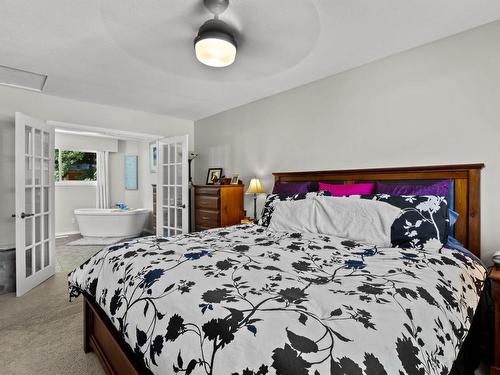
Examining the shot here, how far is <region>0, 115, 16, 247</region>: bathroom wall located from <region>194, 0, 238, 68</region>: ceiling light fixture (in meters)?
2.78

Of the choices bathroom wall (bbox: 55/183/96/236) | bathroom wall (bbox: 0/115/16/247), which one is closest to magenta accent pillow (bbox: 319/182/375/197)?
bathroom wall (bbox: 0/115/16/247)

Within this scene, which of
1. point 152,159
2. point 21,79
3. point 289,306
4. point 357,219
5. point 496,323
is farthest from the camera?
point 152,159

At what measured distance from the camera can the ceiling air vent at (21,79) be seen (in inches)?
109

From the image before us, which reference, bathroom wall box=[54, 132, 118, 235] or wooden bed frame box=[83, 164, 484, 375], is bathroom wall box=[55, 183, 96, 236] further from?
wooden bed frame box=[83, 164, 484, 375]

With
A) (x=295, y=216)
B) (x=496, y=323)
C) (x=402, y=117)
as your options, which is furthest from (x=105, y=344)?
(x=402, y=117)

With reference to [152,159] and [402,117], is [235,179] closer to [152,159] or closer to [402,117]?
[402,117]

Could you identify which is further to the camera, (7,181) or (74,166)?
(74,166)

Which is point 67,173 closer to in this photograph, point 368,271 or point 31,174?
point 31,174

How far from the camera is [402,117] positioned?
7.98 feet

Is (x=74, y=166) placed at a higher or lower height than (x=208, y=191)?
higher

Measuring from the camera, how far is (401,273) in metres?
1.26

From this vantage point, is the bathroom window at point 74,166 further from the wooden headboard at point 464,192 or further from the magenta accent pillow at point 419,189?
the wooden headboard at point 464,192

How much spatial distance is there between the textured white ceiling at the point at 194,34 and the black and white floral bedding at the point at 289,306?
157cm

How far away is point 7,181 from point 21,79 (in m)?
1.19
